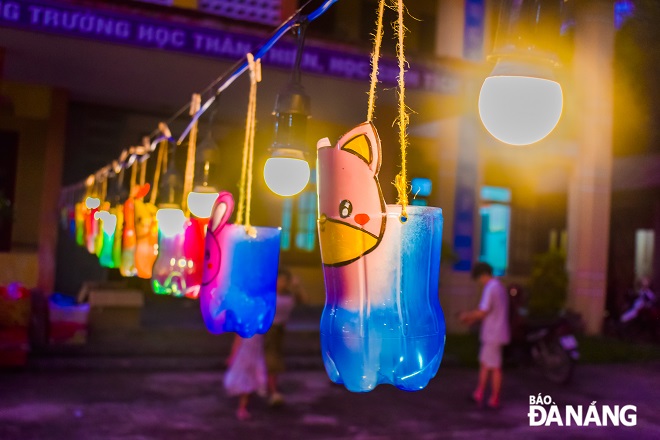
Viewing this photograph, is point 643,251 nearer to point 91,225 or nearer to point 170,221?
point 91,225

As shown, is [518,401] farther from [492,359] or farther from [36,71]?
[36,71]

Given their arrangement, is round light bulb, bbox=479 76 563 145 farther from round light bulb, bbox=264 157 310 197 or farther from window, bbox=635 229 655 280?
window, bbox=635 229 655 280

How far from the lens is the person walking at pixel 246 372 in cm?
723

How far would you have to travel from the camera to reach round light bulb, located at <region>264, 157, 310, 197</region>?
3.04 m

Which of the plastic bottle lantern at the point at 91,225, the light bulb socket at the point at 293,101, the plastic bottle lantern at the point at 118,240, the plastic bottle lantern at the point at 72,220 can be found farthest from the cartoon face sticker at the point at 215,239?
the plastic bottle lantern at the point at 72,220

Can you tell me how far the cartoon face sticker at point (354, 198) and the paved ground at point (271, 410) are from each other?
4.97 m

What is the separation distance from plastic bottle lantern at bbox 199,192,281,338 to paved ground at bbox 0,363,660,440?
13.8 feet

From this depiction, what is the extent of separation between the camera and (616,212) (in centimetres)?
1803

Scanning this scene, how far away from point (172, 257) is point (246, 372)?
12.3 ft

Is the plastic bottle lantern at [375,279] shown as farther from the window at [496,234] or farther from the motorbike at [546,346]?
the window at [496,234]

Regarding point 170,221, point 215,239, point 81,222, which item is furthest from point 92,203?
point 215,239

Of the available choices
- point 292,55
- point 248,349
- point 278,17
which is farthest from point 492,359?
point 278,17

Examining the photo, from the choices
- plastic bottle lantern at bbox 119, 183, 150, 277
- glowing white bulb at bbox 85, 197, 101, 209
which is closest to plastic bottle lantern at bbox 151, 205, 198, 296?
plastic bottle lantern at bbox 119, 183, 150, 277

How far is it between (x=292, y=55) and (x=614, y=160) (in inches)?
482
